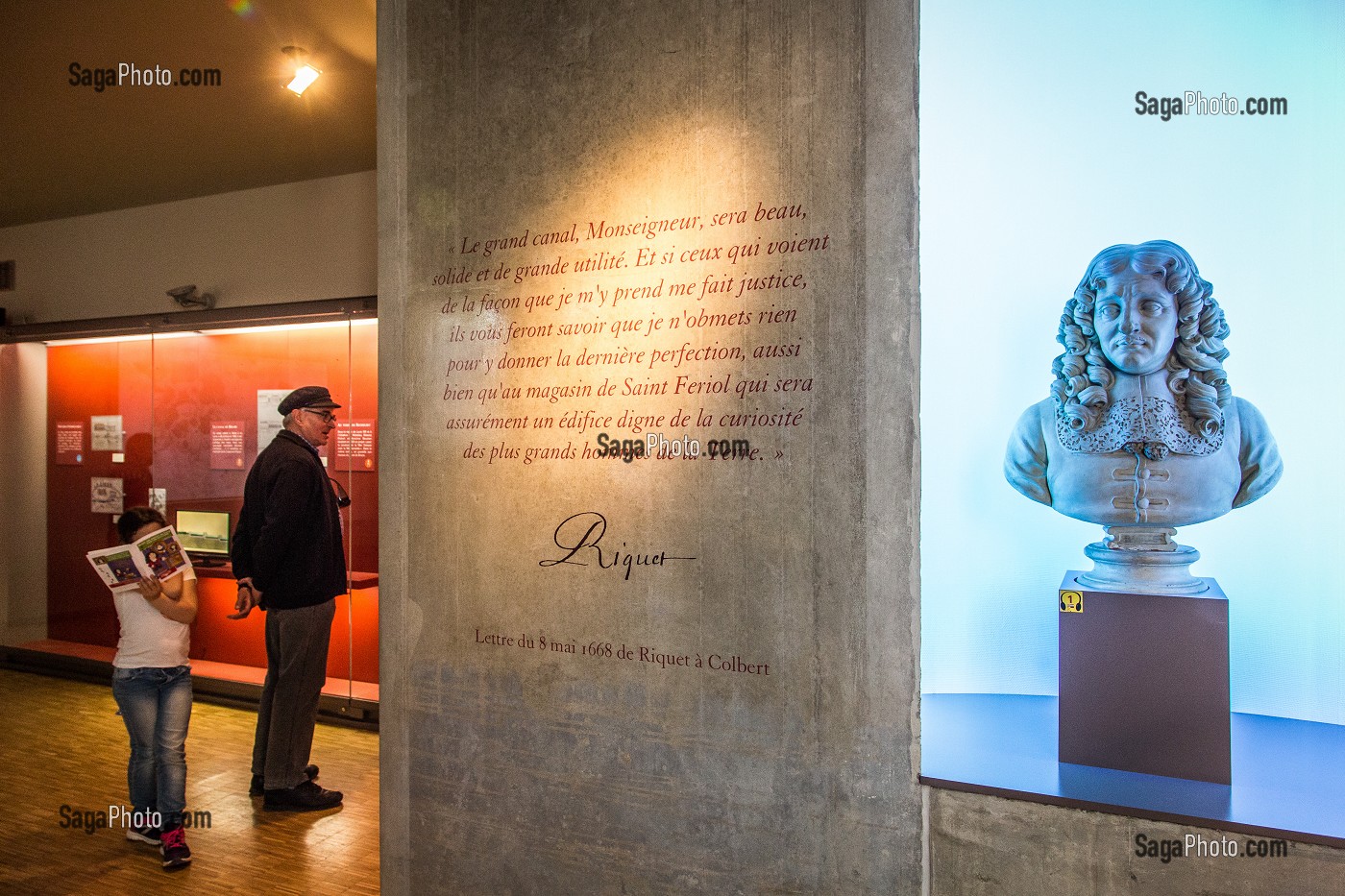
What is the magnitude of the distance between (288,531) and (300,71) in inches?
82.1

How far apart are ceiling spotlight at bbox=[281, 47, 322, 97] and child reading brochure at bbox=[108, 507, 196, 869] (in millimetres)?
2024

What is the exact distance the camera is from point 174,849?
11.0ft

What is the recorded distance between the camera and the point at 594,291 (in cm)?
251

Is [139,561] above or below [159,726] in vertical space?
above

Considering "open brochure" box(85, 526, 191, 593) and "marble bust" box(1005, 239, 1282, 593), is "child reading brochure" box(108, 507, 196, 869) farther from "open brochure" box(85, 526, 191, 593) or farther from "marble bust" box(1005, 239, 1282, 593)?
"marble bust" box(1005, 239, 1282, 593)

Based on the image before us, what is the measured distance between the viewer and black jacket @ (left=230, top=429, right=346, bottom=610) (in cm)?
392

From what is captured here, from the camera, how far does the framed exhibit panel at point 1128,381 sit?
2.18 metres

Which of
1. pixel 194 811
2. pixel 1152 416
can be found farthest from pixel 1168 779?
pixel 194 811

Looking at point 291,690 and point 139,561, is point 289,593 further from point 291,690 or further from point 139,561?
point 139,561

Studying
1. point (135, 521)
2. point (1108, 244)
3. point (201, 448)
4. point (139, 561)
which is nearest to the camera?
point (1108, 244)

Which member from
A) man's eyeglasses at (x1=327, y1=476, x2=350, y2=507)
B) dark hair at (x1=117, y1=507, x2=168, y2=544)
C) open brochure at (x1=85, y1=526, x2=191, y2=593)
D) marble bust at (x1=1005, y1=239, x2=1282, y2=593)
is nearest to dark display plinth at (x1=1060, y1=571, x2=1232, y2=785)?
marble bust at (x1=1005, y1=239, x2=1282, y2=593)

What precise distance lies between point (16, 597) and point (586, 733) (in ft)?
20.9

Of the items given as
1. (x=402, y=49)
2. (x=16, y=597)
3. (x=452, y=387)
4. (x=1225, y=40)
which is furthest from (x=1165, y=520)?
(x=16, y=597)
